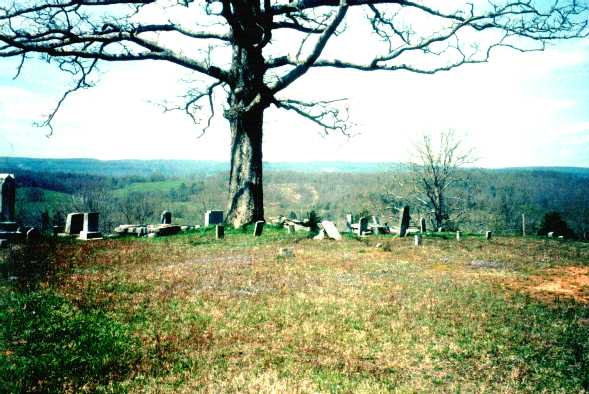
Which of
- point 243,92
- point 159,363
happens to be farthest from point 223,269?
point 243,92

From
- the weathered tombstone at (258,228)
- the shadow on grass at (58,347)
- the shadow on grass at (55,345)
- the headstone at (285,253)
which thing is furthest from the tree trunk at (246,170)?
the shadow on grass at (58,347)

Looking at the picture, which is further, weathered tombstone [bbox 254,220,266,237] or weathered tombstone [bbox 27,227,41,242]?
weathered tombstone [bbox 254,220,266,237]

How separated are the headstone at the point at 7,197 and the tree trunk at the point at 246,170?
9585mm

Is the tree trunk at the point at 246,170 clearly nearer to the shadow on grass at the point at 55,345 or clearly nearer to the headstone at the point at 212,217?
the headstone at the point at 212,217

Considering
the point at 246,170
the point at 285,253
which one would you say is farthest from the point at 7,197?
the point at 285,253

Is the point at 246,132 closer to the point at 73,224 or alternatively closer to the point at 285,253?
the point at 285,253

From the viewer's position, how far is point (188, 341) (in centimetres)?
603

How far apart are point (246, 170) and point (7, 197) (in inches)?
415

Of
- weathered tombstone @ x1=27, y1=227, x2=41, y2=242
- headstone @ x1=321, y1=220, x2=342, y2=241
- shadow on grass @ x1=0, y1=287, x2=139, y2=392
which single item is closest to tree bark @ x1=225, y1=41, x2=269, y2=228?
headstone @ x1=321, y1=220, x2=342, y2=241

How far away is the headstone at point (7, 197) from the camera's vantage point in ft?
59.6

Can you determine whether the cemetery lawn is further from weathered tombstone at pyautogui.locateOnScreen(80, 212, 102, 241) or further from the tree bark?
the tree bark

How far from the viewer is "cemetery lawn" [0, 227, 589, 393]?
4.91 m

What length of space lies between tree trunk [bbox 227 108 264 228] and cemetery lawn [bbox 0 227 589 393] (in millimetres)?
5904

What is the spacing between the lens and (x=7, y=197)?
18.4 m
